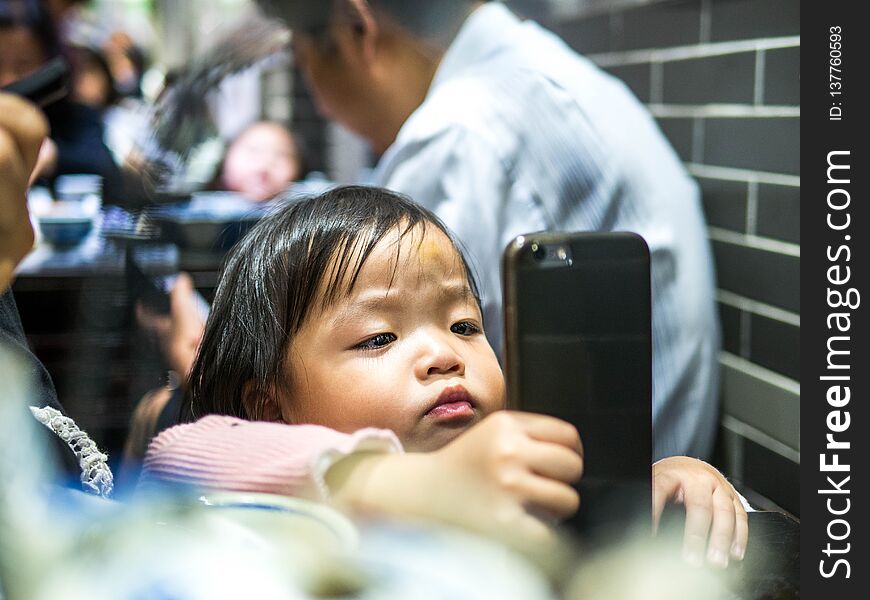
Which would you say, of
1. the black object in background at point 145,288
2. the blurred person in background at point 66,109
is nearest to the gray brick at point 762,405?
the black object in background at point 145,288

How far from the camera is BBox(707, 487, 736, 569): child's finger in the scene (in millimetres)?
426

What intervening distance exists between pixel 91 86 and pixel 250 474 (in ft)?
4.63

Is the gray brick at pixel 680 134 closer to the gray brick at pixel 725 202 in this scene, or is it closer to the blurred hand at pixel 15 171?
the gray brick at pixel 725 202

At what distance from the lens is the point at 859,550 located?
1.44 ft

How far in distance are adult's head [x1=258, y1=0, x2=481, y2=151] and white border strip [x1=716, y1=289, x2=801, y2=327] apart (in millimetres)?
346

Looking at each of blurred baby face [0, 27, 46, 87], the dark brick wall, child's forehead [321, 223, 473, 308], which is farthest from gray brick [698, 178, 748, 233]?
blurred baby face [0, 27, 46, 87]

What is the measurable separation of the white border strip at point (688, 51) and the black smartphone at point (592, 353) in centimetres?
33

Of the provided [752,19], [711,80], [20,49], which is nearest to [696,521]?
[752,19]

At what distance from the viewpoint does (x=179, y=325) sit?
0.81 metres

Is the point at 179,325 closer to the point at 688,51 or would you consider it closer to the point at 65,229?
the point at 65,229

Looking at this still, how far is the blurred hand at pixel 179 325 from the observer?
771 millimetres

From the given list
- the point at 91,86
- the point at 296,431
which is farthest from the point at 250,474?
the point at 91,86

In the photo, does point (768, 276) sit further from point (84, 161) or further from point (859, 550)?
point (84, 161)

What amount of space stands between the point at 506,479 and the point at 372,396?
156mm
